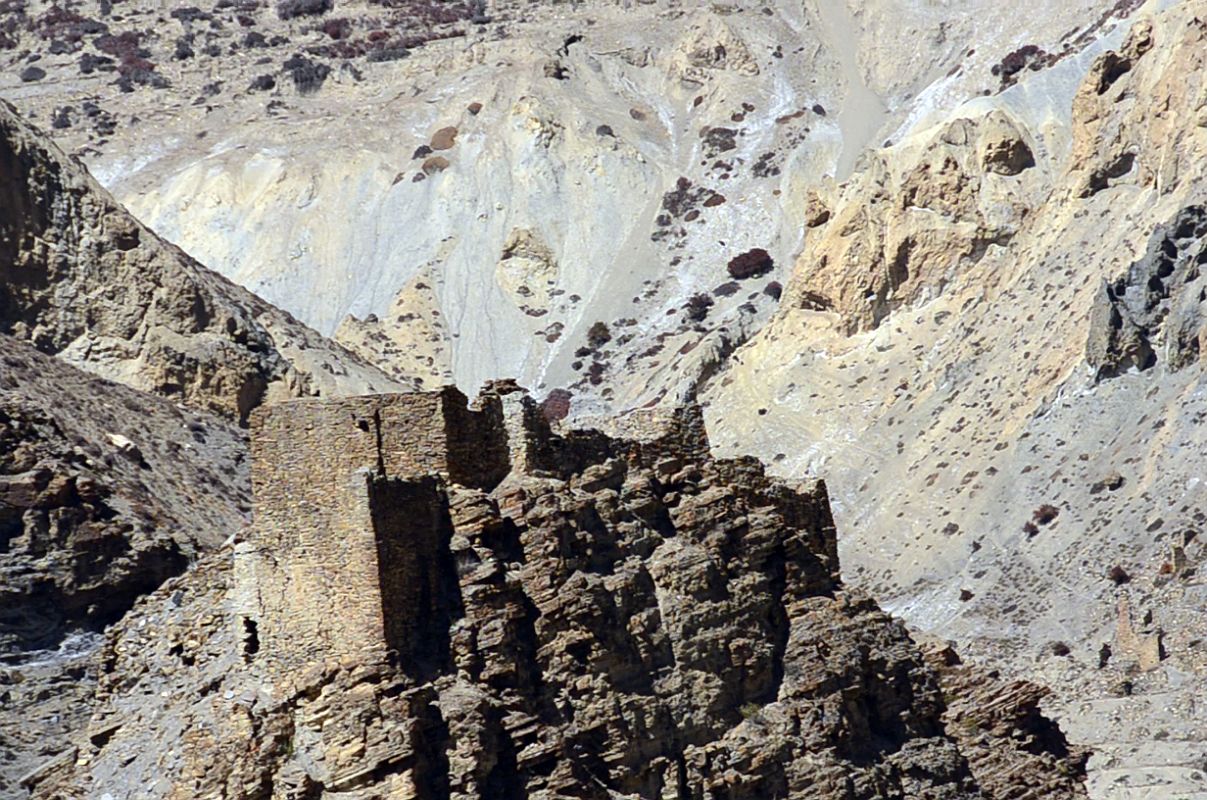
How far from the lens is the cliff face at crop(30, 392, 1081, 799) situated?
31.3 metres

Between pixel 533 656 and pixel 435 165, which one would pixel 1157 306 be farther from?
pixel 533 656

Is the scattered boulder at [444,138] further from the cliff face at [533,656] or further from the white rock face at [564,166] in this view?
the cliff face at [533,656]

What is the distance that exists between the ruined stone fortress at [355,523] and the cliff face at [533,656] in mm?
41

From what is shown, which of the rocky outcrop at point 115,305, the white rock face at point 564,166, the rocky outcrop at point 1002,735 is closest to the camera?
the rocky outcrop at point 1002,735

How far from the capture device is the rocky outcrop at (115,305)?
5331 centimetres

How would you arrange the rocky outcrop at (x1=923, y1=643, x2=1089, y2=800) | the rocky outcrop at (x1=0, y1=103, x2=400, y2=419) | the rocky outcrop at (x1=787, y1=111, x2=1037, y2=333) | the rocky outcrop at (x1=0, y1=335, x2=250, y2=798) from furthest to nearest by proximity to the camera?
the rocky outcrop at (x1=787, y1=111, x2=1037, y2=333) → the rocky outcrop at (x1=0, y1=103, x2=400, y2=419) → the rocky outcrop at (x1=923, y1=643, x2=1089, y2=800) → the rocky outcrop at (x1=0, y1=335, x2=250, y2=798)

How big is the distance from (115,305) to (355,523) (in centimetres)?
2339

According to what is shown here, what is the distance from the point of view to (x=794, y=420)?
102125 mm

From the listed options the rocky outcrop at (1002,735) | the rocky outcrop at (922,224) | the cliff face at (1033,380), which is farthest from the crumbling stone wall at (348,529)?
the rocky outcrop at (922,224)

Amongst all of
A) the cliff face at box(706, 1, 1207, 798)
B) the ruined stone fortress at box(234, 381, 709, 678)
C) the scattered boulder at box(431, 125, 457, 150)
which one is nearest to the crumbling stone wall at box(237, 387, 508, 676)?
the ruined stone fortress at box(234, 381, 709, 678)

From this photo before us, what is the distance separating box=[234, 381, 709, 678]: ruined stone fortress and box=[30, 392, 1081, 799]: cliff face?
0.04 metres

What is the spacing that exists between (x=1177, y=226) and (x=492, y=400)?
60.7m

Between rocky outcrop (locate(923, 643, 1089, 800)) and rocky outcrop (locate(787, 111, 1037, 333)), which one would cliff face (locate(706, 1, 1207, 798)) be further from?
rocky outcrop (locate(923, 643, 1089, 800))

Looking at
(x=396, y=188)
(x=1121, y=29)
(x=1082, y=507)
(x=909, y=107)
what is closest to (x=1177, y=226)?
(x=1082, y=507)
